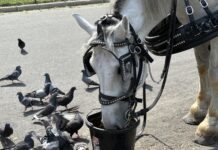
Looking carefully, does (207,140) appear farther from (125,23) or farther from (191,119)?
(125,23)

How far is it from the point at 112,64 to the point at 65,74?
4.01 metres

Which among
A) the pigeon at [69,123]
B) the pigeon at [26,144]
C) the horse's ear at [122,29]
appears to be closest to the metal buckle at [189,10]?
the horse's ear at [122,29]

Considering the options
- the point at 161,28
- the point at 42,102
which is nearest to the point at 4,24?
the point at 42,102

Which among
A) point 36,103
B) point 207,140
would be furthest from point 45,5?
point 207,140

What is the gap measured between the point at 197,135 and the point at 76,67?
356 centimetres

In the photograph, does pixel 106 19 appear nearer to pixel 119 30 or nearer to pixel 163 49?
pixel 119 30

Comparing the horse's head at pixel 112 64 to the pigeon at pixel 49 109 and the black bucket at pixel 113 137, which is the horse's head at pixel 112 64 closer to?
the black bucket at pixel 113 137

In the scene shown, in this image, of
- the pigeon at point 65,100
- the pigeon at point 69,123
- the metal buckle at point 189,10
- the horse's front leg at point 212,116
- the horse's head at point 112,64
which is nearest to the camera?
the horse's head at point 112,64

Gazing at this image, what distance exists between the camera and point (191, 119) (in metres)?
5.42

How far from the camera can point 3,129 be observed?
5.30 metres

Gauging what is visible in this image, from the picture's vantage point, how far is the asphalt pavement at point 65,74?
5.29 m

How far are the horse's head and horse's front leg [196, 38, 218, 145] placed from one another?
106 centimetres

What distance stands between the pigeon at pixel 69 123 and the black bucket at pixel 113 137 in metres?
1.05

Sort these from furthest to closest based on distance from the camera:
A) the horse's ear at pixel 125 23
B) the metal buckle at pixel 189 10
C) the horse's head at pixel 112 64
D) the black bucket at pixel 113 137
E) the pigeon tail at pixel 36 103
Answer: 1. the pigeon tail at pixel 36 103
2. the metal buckle at pixel 189 10
3. the black bucket at pixel 113 137
4. the horse's head at pixel 112 64
5. the horse's ear at pixel 125 23
